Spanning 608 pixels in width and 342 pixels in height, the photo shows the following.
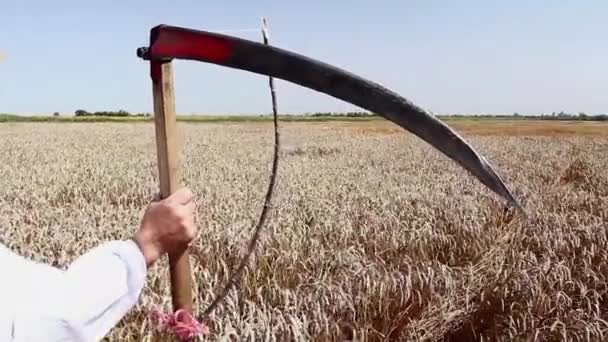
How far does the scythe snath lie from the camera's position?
3.86 feet

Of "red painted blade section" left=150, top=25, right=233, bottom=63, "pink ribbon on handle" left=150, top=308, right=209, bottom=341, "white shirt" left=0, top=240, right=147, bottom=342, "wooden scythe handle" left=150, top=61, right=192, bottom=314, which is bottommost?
"pink ribbon on handle" left=150, top=308, right=209, bottom=341

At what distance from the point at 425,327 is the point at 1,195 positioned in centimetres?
485

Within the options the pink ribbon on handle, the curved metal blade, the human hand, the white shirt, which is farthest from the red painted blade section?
the pink ribbon on handle

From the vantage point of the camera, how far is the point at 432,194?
6500 millimetres

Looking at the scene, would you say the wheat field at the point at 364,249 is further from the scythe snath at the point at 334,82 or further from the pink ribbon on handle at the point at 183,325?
the pink ribbon on handle at the point at 183,325

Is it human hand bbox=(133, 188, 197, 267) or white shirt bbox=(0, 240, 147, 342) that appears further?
human hand bbox=(133, 188, 197, 267)

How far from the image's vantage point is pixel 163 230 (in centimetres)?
118

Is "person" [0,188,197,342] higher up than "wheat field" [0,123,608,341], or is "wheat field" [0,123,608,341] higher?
→ "person" [0,188,197,342]

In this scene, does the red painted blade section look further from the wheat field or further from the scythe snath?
the wheat field

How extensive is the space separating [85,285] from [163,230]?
21cm

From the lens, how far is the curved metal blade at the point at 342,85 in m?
1.18

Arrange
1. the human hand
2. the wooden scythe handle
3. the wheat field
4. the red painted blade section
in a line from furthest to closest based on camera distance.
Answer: the wheat field → the wooden scythe handle → the red painted blade section → the human hand

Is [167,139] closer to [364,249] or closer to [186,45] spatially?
[186,45]

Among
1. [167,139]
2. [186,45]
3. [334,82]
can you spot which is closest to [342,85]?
[334,82]
